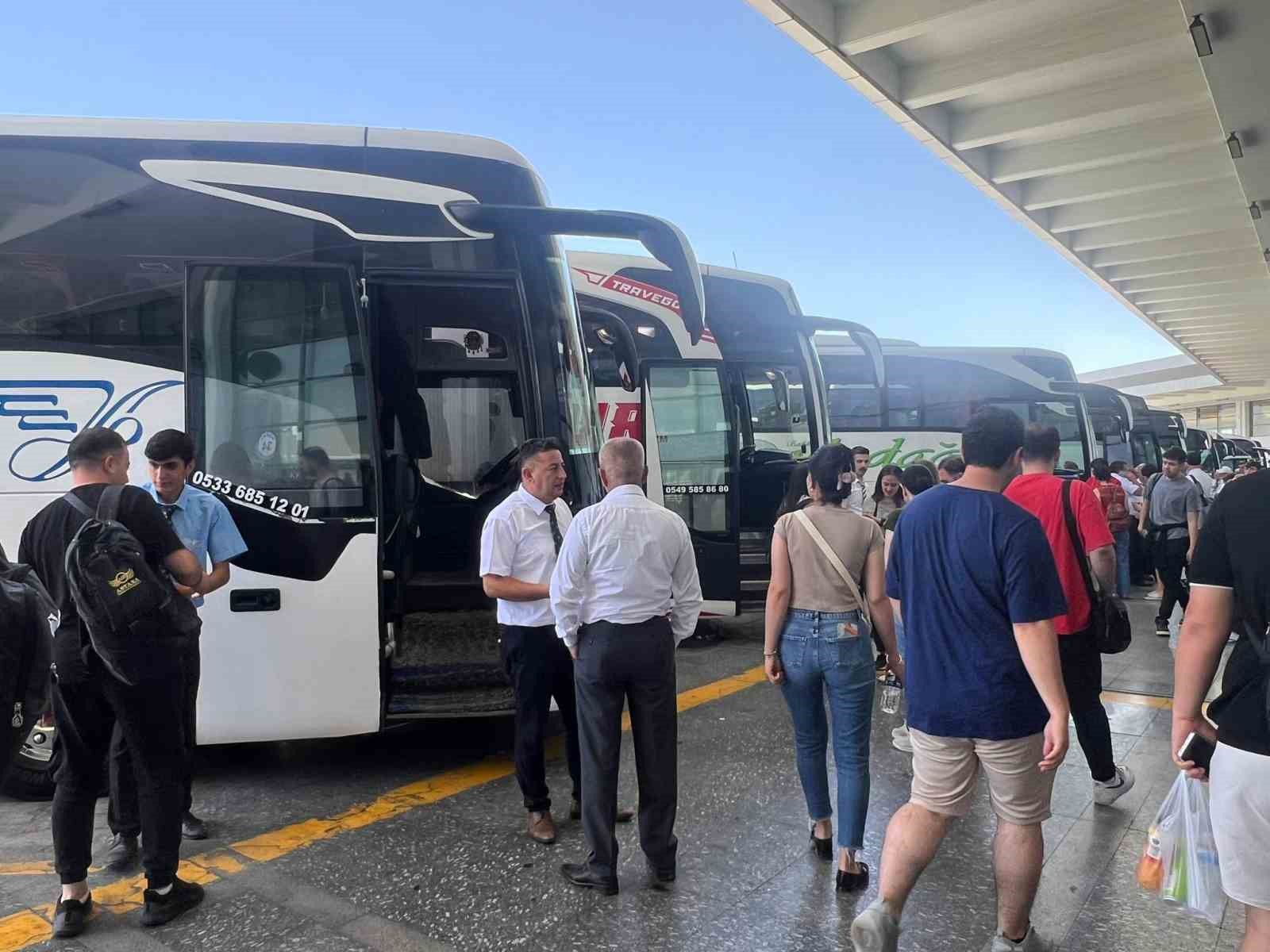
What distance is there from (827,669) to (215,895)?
2527mm

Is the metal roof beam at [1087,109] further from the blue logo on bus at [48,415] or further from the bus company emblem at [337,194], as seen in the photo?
the blue logo on bus at [48,415]

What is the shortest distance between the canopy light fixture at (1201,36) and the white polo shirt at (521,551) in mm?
6896

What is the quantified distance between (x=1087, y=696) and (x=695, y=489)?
5.28 metres

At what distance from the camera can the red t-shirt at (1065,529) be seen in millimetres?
4023

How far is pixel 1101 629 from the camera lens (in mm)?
4051

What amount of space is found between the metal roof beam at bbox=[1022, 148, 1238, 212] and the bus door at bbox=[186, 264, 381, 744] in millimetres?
11376

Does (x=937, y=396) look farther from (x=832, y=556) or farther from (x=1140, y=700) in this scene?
(x=832, y=556)

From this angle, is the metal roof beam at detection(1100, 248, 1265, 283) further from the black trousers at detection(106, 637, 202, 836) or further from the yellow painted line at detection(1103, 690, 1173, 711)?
the black trousers at detection(106, 637, 202, 836)

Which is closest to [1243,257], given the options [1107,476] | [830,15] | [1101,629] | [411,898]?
[1107,476]

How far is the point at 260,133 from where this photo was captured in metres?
4.67

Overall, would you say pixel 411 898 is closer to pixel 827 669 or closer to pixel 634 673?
pixel 634 673

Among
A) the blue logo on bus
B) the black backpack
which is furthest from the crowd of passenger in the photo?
the blue logo on bus

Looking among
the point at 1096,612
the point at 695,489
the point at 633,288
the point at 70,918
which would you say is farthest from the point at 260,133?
the point at 695,489

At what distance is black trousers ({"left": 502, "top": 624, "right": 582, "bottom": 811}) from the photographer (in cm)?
394
